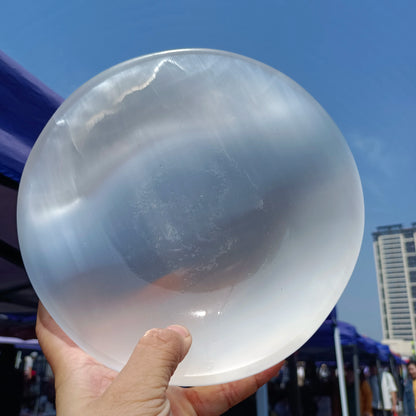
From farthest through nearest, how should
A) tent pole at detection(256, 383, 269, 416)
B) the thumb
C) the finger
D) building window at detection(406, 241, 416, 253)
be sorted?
1. building window at detection(406, 241, 416, 253)
2. tent pole at detection(256, 383, 269, 416)
3. the finger
4. the thumb

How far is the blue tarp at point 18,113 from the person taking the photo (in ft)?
2.99

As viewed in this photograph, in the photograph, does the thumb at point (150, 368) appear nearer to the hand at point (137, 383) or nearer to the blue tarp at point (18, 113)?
the hand at point (137, 383)

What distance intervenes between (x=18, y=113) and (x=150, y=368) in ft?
2.47

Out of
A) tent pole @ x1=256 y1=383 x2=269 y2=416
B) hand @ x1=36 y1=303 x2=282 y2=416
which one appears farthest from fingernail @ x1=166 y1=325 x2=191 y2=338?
tent pole @ x1=256 y1=383 x2=269 y2=416

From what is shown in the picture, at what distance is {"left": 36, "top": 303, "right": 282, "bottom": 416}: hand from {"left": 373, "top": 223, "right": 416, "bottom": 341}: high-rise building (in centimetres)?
8506

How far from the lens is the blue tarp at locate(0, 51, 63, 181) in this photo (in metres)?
→ 0.91

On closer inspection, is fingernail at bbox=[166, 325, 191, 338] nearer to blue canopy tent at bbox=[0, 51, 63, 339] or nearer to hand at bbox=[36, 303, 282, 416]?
hand at bbox=[36, 303, 282, 416]

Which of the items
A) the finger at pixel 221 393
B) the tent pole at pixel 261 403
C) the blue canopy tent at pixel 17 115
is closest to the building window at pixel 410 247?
the tent pole at pixel 261 403

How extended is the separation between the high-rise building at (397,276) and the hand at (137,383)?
279ft

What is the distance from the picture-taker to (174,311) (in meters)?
0.63

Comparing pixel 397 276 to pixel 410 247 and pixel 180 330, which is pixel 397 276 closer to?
pixel 410 247

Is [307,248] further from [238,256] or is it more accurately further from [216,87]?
[216,87]

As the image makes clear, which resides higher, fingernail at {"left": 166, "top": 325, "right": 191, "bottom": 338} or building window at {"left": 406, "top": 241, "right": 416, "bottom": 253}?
building window at {"left": 406, "top": 241, "right": 416, "bottom": 253}

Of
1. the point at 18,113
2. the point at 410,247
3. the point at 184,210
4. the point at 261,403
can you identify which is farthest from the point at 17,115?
the point at 410,247
